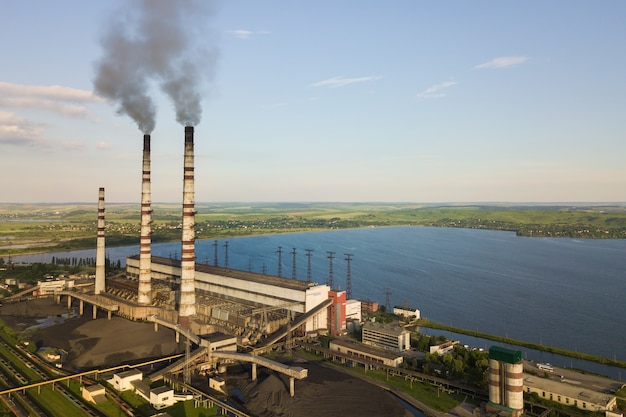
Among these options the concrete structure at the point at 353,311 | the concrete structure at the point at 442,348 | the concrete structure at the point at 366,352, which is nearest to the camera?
the concrete structure at the point at 366,352

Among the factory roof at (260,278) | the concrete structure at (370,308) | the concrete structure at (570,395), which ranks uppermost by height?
the factory roof at (260,278)

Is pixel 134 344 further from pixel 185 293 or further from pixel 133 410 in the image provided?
pixel 133 410

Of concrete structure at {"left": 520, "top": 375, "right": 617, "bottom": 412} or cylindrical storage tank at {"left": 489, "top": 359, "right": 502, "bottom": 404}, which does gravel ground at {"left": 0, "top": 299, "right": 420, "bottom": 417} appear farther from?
concrete structure at {"left": 520, "top": 375, "right": 617, "bottom": 412}

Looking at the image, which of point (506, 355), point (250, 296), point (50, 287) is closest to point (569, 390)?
point (506, 355)

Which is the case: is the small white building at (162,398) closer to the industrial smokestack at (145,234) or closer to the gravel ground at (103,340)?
the gravel ground at (103,340)

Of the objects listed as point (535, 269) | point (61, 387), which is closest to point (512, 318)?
point (535, 269)

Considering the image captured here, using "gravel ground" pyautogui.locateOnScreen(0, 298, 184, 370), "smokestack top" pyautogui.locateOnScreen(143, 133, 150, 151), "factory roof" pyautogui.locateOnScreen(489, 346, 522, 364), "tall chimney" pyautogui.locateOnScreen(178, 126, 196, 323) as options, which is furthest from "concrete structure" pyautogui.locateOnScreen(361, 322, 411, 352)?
"smokestack top" pyautogui.locateOnScreen(143, 133, 150, 151)

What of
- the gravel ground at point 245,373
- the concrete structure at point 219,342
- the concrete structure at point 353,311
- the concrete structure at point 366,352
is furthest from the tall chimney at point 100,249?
the concrete structure at point 366,352
